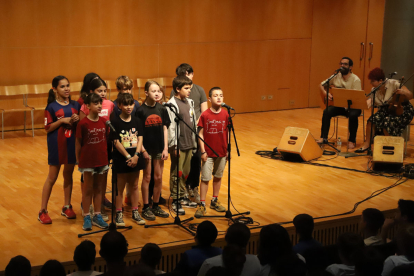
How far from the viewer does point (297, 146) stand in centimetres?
714

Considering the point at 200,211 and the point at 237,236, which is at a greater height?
the point at 237,236

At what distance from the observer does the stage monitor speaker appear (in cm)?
666

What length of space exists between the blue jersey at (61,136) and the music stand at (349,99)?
418 cm

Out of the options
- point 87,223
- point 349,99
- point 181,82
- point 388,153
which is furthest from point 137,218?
point 349,99

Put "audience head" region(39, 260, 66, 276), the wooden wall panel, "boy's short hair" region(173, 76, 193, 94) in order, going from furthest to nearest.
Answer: the wooden wall panel, "boy's short hair" region(173, 76, 193, 94), "audience head" region(39, 260, 66, 276)

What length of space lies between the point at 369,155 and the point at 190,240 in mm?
3966

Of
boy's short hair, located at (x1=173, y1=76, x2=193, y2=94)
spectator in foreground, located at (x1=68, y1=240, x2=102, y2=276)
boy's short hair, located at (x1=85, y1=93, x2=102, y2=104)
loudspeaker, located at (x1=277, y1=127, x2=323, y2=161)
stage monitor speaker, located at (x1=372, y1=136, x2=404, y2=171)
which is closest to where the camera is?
spectator in foreground, located at (x1=68, y1=240, x2=102, y2=276)

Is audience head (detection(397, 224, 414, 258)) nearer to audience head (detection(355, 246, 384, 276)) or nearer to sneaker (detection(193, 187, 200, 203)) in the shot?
audience head (detection(355, 246, 384, 276))

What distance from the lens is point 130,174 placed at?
4.73m

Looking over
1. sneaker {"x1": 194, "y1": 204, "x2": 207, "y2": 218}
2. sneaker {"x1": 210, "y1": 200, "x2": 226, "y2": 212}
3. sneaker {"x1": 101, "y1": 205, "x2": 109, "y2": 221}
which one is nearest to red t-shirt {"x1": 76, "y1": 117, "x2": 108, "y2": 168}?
sneaker {"x1": 101, "y1": 205, "x2": 109, "y2": 221}

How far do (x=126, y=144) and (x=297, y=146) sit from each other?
10.4 ft

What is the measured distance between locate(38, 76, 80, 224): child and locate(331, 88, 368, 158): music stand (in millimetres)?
4194

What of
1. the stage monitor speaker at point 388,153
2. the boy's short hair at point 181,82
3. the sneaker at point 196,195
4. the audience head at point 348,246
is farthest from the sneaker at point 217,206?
the stage monitor speaker at point 388,153

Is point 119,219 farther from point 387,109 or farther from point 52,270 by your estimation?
point 387,109
